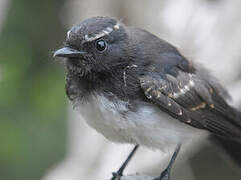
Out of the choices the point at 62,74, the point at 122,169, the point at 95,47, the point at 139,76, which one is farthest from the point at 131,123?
the point at 62,74

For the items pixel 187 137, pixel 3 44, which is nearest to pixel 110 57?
pixel 187 137

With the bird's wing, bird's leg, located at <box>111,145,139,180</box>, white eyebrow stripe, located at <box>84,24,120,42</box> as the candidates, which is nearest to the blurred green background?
bird's leg, located at <box>111,145,139,180</box>

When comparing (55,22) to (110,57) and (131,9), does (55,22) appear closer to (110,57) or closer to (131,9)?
(131,9)

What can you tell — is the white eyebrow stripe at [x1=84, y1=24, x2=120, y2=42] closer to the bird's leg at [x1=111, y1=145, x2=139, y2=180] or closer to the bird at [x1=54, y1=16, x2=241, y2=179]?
the bird at [x1=54, y1=16, x2=241, y2=179]

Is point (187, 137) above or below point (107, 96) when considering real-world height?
below

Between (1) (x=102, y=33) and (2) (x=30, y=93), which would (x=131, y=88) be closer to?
(1) (x=102, y=33)

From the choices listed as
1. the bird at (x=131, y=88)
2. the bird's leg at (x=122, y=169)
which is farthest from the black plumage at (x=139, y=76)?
the bird's leg at (x=122, y=169)

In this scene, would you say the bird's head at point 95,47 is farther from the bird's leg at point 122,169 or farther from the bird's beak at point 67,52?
the bird's leg at point 122,169
